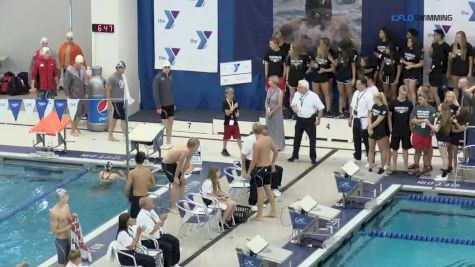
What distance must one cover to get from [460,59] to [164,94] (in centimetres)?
555

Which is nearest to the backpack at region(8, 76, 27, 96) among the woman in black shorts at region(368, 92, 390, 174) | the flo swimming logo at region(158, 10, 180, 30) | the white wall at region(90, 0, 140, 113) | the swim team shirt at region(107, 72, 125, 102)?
the white wall at region(90, 0, 140, 113)

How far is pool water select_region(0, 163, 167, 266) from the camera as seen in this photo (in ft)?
51.1

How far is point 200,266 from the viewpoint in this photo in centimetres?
1434

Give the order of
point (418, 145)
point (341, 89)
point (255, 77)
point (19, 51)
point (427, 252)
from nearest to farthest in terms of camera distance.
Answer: point (427, 252) < point (418, 145) < point (341, 89) < point (255, 77) < point (19, 51)

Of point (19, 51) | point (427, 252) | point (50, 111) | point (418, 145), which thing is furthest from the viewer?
point (19, 51)

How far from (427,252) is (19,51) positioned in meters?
14.0

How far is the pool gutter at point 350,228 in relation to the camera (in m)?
14.6

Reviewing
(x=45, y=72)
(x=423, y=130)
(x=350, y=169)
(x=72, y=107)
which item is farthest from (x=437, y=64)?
(x=45, y=72)

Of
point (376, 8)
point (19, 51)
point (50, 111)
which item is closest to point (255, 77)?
point (376, 8)

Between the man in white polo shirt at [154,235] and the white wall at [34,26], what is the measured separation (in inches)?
466

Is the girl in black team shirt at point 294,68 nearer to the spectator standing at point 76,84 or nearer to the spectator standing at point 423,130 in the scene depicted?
the spectator standing at point 423,130

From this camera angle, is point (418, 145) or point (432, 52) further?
point (432, 52)

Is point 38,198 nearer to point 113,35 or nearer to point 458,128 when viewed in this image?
point 113,35

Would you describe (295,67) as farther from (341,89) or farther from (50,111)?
(50,111)
